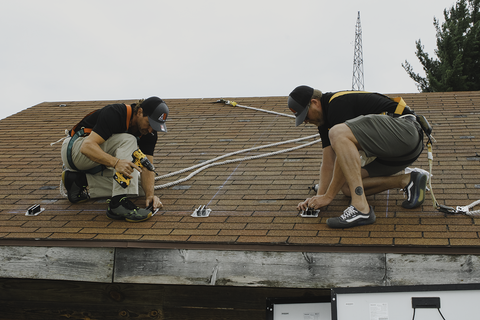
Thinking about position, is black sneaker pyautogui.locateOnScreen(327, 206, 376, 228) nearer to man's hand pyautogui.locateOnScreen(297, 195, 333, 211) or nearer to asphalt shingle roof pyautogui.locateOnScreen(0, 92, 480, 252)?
asphalt shingle roof pyautogui.locateOnScreen(0, 92, 480, 252)

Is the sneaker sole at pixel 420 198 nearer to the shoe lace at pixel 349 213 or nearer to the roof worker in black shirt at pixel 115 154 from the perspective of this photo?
the shoe lace at pixel 349 213

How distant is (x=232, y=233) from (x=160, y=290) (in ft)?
2.52

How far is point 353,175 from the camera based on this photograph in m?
2.90

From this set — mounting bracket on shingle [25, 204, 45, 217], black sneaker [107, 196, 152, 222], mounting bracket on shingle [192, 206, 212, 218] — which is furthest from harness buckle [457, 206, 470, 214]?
mounting bracket on shingle [25, 204, 45, 217]

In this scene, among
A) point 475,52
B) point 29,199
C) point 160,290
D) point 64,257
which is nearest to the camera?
point 64,257

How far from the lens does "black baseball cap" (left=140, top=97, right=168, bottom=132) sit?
3439 millimetres

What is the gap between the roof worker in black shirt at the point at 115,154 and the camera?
10.7 ft

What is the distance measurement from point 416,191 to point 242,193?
1352 millimetres

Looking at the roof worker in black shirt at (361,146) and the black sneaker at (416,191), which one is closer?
the roof worker in black shirt at (361,146)

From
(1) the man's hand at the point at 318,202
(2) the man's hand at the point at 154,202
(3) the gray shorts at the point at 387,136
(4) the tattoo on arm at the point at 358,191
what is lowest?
(2) the man's hand at the point at 154,202

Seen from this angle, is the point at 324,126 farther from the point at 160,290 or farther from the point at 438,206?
the point at 160,290

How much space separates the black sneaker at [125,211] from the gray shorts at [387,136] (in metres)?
1.59

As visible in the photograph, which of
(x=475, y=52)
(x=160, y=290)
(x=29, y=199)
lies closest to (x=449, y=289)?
(x=160, y=290)

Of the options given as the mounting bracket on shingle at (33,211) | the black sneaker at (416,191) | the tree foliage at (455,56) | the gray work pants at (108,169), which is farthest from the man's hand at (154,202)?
the tree foliage at (455,56)
